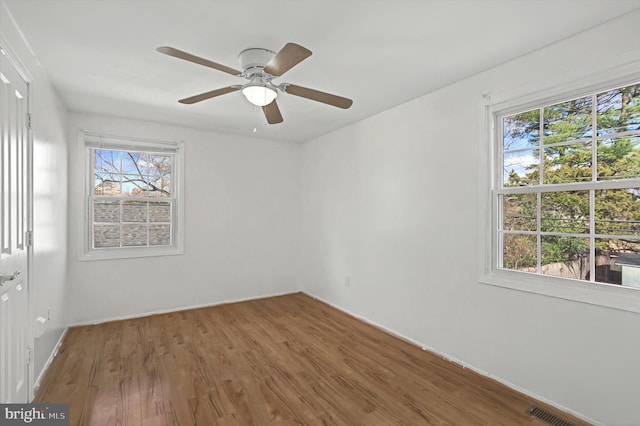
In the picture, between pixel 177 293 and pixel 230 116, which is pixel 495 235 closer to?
pixel 230 116

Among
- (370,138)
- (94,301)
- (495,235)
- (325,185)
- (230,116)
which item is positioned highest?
(230,116)

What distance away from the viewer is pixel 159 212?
423 centimetres

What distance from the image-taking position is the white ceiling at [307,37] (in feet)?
5.94

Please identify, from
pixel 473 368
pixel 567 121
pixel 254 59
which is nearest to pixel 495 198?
pixel 567 121

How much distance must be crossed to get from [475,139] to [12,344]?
3.52 meters

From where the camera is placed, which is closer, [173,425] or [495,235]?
[173,425]

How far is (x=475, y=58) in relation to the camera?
2.40 metres

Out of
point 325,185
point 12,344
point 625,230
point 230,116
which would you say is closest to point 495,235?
point 625,230

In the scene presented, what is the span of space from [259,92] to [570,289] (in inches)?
101

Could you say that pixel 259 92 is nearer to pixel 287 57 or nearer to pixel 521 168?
pixel 287 57

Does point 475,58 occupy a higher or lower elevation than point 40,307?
higher

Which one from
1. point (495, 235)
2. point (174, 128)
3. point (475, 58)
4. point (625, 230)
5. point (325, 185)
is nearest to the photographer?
Answer: point (625, 230)

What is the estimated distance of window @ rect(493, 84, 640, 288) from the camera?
1.98 meters

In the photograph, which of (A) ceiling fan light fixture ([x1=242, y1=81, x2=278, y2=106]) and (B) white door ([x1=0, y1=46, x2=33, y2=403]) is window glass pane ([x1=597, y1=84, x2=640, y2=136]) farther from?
(B) white door ([x1=0, y1=46, x2=33, y2=403])
